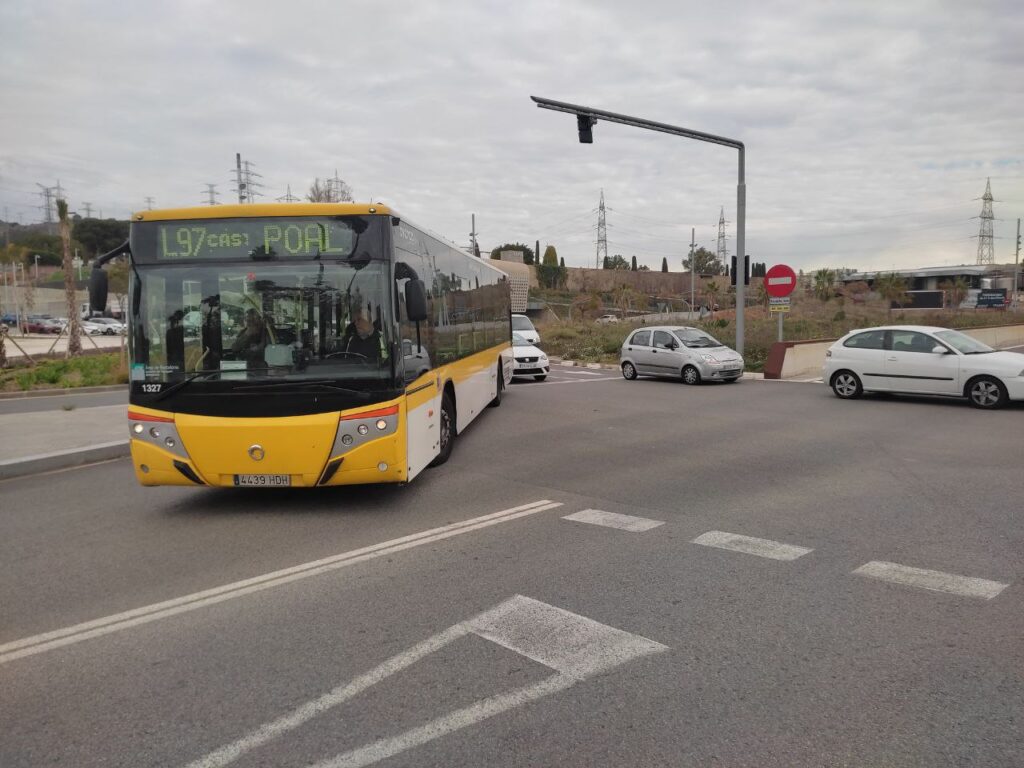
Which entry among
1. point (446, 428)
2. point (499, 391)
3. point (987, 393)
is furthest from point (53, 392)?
point (987, 393)

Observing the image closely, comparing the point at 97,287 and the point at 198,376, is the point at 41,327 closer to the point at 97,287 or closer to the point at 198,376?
the point at 97,287

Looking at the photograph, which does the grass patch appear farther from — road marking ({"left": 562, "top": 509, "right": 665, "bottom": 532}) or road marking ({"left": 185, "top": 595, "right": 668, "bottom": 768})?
road marking ({"left": 185, "top": 595, "right": 668, "bottom": 768})

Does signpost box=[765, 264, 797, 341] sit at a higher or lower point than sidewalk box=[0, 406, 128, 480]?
higher

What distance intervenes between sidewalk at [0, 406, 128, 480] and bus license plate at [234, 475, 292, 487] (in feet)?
15.7

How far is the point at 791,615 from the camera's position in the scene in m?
4.63

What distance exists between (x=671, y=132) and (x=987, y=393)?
385 inches

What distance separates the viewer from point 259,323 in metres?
7.08

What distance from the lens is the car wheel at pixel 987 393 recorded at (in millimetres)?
13555

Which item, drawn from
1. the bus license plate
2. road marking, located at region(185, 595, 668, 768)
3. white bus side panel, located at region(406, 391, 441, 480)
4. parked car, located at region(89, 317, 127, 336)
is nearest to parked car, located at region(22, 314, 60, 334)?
parked car, located at region(89, 317, 127, 336)

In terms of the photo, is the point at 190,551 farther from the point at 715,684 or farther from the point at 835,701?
the point at 835,701

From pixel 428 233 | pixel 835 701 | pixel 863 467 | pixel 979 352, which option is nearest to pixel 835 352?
pixel 979 352

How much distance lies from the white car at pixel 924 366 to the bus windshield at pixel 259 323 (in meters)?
11.3

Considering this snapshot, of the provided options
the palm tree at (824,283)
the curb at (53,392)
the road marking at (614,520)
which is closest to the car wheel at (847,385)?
the road marking at (614,520)

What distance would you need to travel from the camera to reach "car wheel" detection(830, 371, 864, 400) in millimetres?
15680
